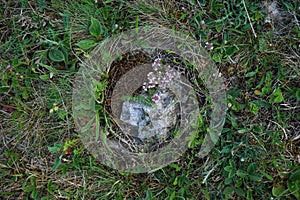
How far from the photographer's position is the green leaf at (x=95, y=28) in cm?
221

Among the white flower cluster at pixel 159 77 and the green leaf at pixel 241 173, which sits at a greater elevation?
the white flower cluster at pixel 159 77

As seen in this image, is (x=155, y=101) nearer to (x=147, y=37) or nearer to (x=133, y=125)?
(x=133, y=125)

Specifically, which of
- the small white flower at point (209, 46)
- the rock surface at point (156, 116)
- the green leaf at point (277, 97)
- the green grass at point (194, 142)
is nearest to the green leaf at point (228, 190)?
the green grass at point (194, 142)

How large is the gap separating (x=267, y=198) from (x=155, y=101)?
90cm

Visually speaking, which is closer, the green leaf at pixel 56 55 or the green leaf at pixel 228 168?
the green leaf at pixel 228 168

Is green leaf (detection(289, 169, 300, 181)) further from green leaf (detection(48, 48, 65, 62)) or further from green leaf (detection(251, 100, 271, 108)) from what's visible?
green leaf (detection(48, 48, 65, 62))

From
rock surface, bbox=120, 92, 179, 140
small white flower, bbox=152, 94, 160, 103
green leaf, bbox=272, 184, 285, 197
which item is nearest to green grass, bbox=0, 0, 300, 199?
green leaf, bbox=272, 184, 285, 197

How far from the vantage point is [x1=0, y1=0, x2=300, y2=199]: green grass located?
2125 mm

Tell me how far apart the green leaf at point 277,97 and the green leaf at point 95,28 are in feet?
3.81

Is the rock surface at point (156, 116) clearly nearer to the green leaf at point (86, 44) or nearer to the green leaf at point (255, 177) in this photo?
the green leaf at point (86, 44)

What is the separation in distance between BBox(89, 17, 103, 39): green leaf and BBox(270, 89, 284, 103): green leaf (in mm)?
1161

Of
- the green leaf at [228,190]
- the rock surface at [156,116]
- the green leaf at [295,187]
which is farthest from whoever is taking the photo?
the rock surface at [156,116]

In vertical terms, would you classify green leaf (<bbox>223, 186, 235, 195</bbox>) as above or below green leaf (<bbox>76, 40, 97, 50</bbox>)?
below

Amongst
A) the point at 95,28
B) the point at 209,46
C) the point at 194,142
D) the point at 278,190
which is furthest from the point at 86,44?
the point at 278,190
